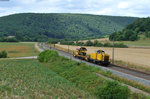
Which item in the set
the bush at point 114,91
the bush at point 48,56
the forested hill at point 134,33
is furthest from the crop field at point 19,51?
the bush at point 114,91

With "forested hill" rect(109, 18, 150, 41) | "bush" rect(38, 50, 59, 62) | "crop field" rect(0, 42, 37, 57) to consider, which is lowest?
"crop field" rect(0, 42, 37, 57)

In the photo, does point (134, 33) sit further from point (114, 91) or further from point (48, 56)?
point (114, 91)

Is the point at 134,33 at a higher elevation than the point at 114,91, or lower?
higher

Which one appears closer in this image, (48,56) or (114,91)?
(114,91)

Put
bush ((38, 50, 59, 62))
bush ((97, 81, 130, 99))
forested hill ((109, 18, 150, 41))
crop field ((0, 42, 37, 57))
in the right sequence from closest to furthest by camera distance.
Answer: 1. bush ((97, 81, 130, 99))
2. bush ((38, 50, 59, 62))
3. crop field ((0, 42, 37, 57))
4. forested hill ((109, 18, 150, 41))

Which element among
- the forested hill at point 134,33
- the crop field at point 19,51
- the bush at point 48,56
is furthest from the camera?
the forested hill at point 134,33

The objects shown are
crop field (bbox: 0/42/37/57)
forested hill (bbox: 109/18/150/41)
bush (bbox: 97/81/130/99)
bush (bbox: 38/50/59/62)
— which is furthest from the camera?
forested hill (bbox: 109/18/150/41)

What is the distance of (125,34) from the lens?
340ft

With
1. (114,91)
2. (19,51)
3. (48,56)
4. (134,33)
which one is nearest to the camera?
(114,91)

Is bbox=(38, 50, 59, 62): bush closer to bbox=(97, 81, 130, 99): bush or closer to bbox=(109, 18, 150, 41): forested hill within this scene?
bbox=(97, 81, 130, 99): bush

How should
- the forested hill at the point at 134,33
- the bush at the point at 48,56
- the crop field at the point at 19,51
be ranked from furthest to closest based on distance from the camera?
the forested hill at the point at 134,33, the crop field at the point at 19,51, the bush at the point at 48,56

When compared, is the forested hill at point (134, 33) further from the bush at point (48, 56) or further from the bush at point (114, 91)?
the bush at point (114, 91)

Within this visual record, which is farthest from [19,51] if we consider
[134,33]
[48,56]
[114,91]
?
[114,91]

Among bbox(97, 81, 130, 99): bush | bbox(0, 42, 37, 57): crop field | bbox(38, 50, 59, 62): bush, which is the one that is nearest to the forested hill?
bbox(0, 42, 37, 57): crop field
